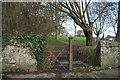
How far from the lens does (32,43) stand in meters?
10.3

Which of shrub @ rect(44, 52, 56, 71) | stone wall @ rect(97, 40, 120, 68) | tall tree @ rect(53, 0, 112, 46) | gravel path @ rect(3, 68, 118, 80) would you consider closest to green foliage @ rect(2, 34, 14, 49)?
gravel path @ rect(3, 68, 118, 80)

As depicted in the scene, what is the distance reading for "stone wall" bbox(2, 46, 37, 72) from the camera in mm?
10102

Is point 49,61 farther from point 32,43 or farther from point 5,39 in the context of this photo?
point 5,39

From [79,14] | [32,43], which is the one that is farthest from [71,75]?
[79,14]

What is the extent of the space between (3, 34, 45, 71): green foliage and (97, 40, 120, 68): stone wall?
3.15 m

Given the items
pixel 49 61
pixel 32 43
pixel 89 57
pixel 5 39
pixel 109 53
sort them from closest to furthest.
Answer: pixel 5 39
pixel 32 43
pixel 49 61
pixel 109 53
pixel 89 57

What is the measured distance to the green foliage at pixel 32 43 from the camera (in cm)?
1019

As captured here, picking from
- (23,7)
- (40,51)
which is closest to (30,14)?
(23,7)

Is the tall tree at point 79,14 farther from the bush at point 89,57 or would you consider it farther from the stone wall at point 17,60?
the stone wall at point 17,60

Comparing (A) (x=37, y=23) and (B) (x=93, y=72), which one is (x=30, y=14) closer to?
(A) (x=37, y=23)

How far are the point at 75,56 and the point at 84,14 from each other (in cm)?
691

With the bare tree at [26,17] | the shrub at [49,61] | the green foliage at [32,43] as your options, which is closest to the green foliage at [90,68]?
the shrub at [49,61]

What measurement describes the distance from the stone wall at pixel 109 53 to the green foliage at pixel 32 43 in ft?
10.3

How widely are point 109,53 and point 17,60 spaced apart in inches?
190
